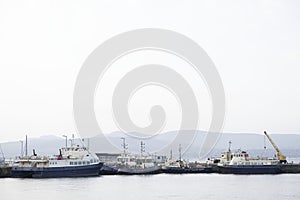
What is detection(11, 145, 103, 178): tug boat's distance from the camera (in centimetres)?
6150

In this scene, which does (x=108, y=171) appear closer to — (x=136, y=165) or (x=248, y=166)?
(x=136, y=165)

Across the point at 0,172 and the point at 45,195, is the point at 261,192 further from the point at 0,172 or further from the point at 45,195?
the point at 0,172

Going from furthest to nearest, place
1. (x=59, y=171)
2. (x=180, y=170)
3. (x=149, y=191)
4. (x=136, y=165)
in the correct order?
(x=136, y=165), (x=180, y=170), (x=59, y=171), (x=149, y=191)

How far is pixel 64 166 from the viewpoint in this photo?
61.6 metres

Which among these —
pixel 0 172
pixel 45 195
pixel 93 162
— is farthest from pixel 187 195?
pixel 0 172

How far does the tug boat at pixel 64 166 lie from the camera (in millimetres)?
61500

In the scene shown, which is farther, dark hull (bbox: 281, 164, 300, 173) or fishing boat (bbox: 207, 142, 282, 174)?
dark hull (bbox: 281, 164, 300, 173)

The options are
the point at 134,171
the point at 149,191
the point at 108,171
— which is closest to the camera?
the point at 149,191

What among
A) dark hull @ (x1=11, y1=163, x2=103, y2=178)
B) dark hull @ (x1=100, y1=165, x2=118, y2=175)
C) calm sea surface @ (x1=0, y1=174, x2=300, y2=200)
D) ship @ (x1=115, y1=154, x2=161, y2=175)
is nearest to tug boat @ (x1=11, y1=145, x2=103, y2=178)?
dark hull @ (x1=11, y1=163, x2=103, y2=178)

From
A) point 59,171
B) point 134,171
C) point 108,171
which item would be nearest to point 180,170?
point 134,171

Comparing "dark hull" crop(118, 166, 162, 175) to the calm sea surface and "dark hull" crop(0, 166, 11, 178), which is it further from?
the calm sea surface

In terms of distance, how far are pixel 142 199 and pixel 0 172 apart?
109ft

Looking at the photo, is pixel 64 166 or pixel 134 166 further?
pixel 134 166

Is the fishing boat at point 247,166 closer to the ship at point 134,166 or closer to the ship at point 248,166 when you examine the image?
the ship at point 248,166
